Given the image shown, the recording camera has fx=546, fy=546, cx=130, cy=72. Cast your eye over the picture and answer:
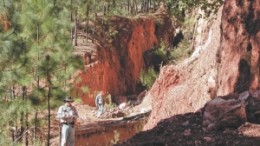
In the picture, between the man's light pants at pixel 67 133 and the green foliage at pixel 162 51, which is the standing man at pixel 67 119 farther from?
the green foliage at pixel 162 51

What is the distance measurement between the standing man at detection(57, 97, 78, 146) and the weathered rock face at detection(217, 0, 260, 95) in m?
3.44

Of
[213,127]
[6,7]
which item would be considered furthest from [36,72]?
[213,127]

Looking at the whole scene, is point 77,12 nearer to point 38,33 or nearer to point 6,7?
point 38,33

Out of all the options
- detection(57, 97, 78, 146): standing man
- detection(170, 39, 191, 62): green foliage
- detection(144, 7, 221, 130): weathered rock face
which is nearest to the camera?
detection(57, 97, 78, 146): standing man

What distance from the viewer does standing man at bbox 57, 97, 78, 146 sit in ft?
37.2

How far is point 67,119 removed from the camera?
453 inches

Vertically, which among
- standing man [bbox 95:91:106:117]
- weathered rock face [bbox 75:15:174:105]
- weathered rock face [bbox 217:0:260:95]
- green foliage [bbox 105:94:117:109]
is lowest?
green foliage [bbox 105:94:117:109]

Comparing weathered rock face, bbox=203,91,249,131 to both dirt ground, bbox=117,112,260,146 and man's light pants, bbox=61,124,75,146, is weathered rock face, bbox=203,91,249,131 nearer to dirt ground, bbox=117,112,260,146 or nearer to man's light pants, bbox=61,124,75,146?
dirt ground, bbox=117,112,260,146

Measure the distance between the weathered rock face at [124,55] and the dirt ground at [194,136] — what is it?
22.9 meters

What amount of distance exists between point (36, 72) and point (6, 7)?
356cm

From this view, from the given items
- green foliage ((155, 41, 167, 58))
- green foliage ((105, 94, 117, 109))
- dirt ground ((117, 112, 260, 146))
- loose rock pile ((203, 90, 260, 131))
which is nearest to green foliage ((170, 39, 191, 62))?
green foliage ((155, 41, 167, 58))

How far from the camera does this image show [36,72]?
63.5 feet

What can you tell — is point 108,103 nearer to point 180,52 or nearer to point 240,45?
point 180,52

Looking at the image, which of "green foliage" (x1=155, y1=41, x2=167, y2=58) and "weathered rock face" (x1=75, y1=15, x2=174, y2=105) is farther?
"green foliage" (x1=155, y1=41, x2=167, y2=58)
